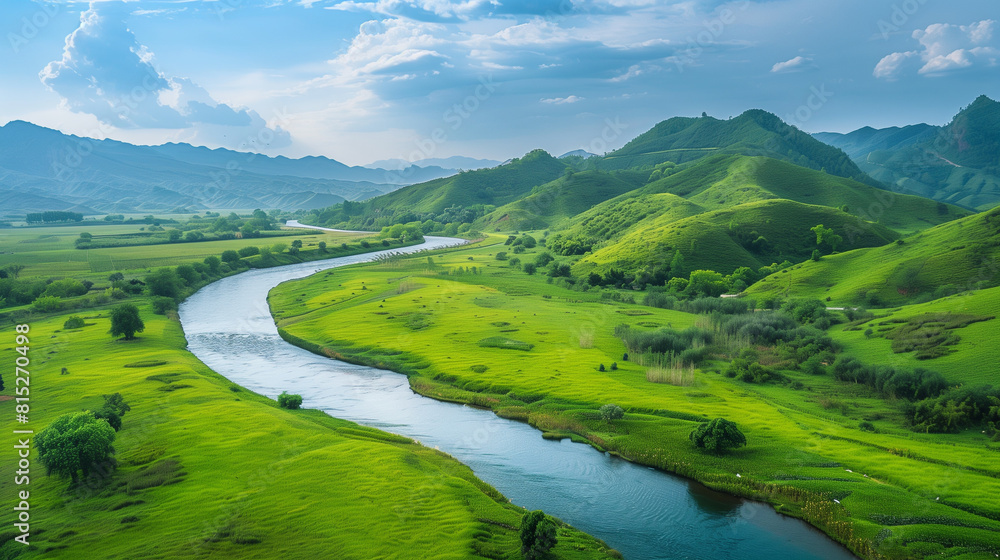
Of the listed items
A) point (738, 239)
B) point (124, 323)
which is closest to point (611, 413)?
point (124, 323)

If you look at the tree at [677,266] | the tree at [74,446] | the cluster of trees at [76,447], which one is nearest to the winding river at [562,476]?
the cluster of trees at [76,447]

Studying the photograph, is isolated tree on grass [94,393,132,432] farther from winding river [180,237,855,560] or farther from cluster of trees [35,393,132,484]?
winding river [180,237,855,560]

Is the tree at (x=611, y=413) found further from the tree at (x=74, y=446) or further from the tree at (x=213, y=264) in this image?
the tree at (x=213, y=264)

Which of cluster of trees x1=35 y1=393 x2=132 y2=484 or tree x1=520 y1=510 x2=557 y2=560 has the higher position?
cluster of trees x1=35 y1=393 x2=132 y2=484

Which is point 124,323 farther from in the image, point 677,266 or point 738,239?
point 738,239

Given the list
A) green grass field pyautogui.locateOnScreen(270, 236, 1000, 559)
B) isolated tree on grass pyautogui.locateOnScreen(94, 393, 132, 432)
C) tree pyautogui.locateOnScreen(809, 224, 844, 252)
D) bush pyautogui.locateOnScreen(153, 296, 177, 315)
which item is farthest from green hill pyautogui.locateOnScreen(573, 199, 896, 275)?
isolated tree on grass pyautogui.locateOnScreen(94, 393, 132, 432)
